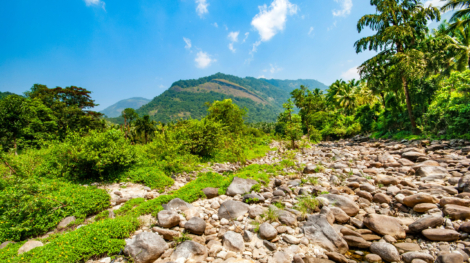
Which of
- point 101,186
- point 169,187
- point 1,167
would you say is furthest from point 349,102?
point 1,167

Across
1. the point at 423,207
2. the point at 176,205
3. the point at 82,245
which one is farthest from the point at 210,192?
the point at 423,207

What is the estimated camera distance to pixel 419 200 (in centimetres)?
564

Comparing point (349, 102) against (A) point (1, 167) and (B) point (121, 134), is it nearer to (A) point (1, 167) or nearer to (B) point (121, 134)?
(B) point (121, 134)

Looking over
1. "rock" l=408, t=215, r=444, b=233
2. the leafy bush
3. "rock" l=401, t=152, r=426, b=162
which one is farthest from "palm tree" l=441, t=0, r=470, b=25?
the leafy bush

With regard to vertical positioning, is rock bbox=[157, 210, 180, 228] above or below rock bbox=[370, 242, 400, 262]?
above

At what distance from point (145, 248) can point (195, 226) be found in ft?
4.59

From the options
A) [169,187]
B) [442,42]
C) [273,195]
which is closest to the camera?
[273,195]

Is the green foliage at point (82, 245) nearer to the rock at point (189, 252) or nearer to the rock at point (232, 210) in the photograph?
the rock at point (189, 252)

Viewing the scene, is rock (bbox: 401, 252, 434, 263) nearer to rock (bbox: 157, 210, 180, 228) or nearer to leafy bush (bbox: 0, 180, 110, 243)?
rock (bbox: 157, 210, 180, 228)

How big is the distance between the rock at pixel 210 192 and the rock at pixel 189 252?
342 cm

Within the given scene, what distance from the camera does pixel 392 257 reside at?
4.07 meters

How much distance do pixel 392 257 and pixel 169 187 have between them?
346 inches

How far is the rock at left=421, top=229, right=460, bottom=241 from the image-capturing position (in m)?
4.20

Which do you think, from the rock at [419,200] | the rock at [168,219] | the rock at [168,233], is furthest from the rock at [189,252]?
the rock at [419,200]
